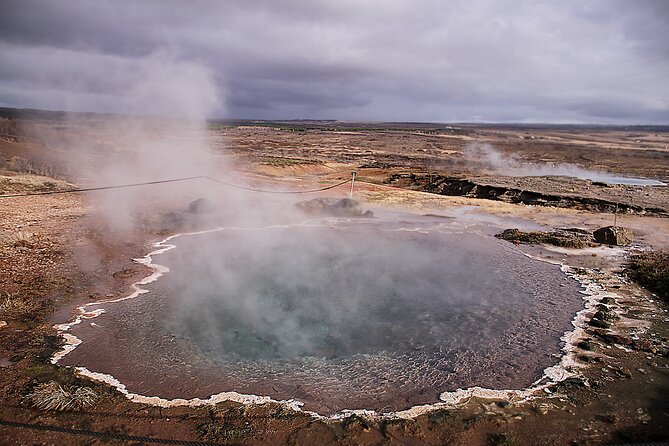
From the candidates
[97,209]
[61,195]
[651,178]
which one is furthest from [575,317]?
[651,178]

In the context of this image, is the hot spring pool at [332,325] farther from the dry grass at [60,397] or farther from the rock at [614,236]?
the rock at [614,236]

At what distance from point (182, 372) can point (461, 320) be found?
396cm

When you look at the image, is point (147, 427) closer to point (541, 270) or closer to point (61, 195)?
point (541, 270)

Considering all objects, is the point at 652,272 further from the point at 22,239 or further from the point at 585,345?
the point at 22,239

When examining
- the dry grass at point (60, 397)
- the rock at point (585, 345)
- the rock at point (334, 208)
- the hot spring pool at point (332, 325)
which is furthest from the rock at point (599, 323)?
the rock at point (334, 208)

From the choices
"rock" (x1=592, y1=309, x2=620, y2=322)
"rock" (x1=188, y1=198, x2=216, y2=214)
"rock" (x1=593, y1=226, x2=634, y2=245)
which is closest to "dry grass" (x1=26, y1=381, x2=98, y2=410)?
"rock" (x1=592, y1=309, x2=620, y2=322)

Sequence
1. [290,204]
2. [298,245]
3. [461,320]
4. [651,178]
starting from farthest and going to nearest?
[651,178]
[290,204]
[298,245]
[461,320]

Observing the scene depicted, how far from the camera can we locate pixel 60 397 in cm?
436

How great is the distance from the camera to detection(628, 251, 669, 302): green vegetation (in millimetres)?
8090

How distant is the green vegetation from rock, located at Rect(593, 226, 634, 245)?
126 centimetres

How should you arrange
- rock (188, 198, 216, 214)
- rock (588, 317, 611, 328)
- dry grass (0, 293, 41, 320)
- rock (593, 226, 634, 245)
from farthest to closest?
rock (188, 198, 216, 214)
rock (593, 226, 634, 245)
rock (588, 317, 611, 328)
dry grass (0, 293, 41, 320)

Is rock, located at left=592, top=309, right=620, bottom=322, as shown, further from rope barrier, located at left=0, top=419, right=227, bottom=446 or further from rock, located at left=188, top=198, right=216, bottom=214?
rock, located at left=188, top=198, right=216, bottom=214

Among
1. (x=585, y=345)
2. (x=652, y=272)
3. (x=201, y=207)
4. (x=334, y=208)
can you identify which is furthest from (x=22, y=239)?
(x=652, y=272)

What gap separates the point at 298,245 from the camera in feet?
34.4
